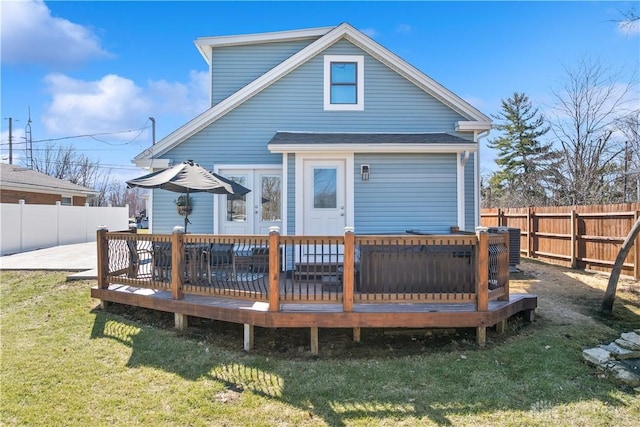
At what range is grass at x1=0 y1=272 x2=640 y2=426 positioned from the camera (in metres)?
3.42

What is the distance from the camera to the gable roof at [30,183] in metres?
16.8

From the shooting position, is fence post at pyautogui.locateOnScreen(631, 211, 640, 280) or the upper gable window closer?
fence post at pyautogui.locateOnScreen(631, 211, 640, 280)

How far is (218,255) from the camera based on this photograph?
17.5 feet

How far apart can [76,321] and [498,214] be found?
1404cm

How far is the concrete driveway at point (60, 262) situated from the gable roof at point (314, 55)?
3.22 m

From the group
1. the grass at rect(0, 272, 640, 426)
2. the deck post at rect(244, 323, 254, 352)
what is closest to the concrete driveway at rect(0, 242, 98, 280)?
the grass at rect(0, 272, 640, 426)

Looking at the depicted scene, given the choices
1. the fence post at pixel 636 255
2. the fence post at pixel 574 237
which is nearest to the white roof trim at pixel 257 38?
the fence post at pixel 574 237

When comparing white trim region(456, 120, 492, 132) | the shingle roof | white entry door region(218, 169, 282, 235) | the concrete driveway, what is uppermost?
white trim region(456, 120, 492, 132)

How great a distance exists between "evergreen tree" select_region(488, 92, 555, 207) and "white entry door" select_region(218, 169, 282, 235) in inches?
874

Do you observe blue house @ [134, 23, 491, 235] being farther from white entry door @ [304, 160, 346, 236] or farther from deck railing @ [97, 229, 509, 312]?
deck railing @ [97, 229, 509, 312]

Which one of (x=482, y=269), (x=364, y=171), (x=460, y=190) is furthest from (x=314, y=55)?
(x=482, y=269)

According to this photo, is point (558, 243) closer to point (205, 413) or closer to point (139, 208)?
point (205, 413)

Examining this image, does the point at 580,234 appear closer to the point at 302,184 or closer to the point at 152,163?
the point at 302,184

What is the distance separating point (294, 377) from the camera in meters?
4.14
